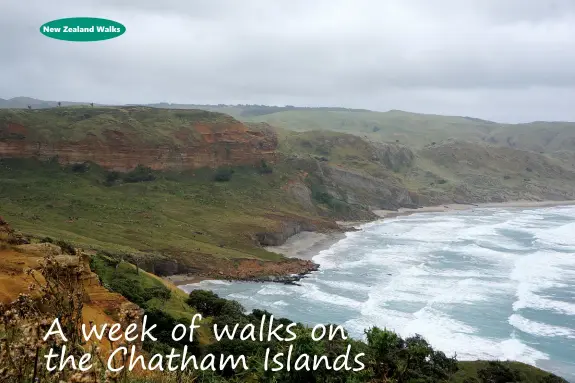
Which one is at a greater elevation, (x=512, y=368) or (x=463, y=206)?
(x=512, y=368)

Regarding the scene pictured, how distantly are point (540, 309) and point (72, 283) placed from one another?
154 ft

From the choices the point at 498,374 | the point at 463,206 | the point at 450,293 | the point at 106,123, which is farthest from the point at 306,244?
the point at 463,206

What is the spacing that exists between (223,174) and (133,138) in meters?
16.2

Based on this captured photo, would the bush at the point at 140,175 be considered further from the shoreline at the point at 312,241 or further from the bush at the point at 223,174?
the shoreline at the point at 312,241

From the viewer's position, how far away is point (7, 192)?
66188 mm

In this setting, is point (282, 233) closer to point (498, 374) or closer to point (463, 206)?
point (498, 374)

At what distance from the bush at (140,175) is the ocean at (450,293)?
3186cm

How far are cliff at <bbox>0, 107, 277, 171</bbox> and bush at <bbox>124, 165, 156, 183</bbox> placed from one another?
0.97 m

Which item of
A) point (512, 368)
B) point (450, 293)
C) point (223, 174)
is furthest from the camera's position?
point (223, 174)

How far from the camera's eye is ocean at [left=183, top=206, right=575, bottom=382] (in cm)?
3741

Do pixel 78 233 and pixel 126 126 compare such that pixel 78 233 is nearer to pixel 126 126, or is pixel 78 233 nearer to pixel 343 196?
pixel 126 126

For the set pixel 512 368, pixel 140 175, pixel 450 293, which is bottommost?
pixel 450 293

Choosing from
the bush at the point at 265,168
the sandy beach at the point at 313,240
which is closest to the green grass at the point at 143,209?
the sandy beach at the point at 313,240

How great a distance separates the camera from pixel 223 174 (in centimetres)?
9069
